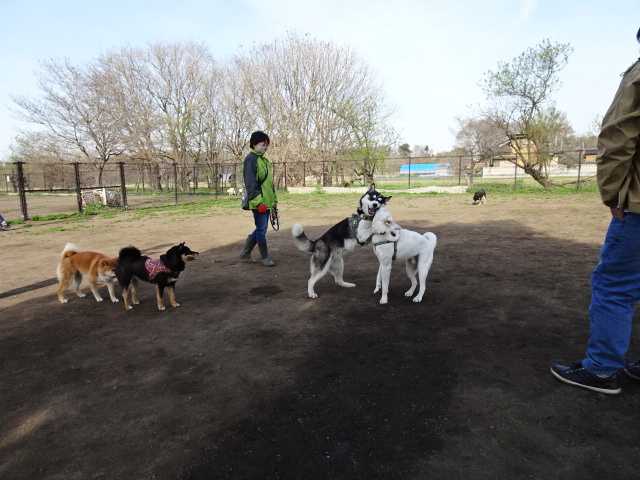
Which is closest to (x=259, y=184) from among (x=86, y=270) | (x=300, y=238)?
(x=300, y=238)

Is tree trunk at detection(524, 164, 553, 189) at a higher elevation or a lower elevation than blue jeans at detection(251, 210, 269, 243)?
higher

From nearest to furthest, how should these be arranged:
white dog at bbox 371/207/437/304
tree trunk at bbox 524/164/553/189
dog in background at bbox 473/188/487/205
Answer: white dog at bbox 371/207/437/304 → dog in background at bbox 473/188/487/205 → tree trunk at bbox 524/164/553/189

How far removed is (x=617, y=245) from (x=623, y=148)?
1.93 feet

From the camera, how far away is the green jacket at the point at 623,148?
2.22 m

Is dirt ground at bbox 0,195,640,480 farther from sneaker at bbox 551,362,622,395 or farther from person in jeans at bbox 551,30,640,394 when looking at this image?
person in jeans at bbox 551,30,640,394

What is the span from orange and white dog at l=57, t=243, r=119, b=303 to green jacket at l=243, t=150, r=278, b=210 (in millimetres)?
2236

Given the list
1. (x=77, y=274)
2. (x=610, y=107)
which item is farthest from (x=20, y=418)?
(x=610, y=107)

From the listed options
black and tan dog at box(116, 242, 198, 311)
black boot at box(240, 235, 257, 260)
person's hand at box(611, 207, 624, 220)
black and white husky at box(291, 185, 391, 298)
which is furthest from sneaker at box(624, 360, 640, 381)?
black boot at box(240, 235, 257, 260)

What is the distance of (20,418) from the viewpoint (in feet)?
8.16

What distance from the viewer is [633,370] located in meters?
2.67

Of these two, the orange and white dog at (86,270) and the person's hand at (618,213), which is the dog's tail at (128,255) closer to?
the orange and white dog at (86,270)

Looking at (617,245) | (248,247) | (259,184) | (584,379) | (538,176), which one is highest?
(538,176)

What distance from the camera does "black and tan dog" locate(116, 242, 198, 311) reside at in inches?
172

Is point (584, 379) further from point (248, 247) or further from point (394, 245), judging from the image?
point (248, 247)
